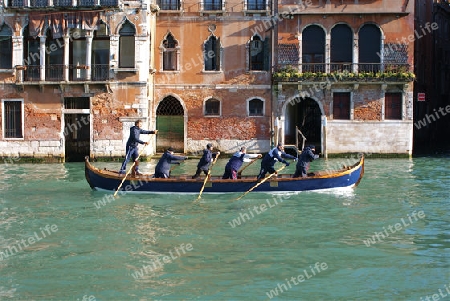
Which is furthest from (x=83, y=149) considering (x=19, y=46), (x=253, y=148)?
(x=253, y=148)

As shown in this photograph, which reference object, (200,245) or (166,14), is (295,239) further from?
(166,14)

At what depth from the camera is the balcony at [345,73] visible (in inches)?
1120

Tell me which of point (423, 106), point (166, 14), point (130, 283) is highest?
point (166, 14)

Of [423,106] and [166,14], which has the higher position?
[166,14]

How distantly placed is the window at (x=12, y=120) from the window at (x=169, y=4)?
270 inches

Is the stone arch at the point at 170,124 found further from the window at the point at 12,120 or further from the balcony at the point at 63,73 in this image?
the window at the point at 12,120

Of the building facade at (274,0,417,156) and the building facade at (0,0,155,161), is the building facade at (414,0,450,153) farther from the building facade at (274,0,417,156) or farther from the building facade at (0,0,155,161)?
the building facade at (0,0,155,161)

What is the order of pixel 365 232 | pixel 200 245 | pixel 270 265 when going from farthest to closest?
1. pixel 365 232
2. pixel 200 245
3. pixel 270 265

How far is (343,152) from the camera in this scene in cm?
2909

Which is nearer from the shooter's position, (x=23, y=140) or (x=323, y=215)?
(x=323, y=215)

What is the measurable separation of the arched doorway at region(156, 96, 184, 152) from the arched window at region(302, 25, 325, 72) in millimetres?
5476

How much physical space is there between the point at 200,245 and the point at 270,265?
69.5 inches

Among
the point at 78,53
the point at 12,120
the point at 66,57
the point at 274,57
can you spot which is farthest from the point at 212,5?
the point at 12,120

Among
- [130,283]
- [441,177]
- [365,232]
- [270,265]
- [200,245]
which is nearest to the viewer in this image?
[130,283]
